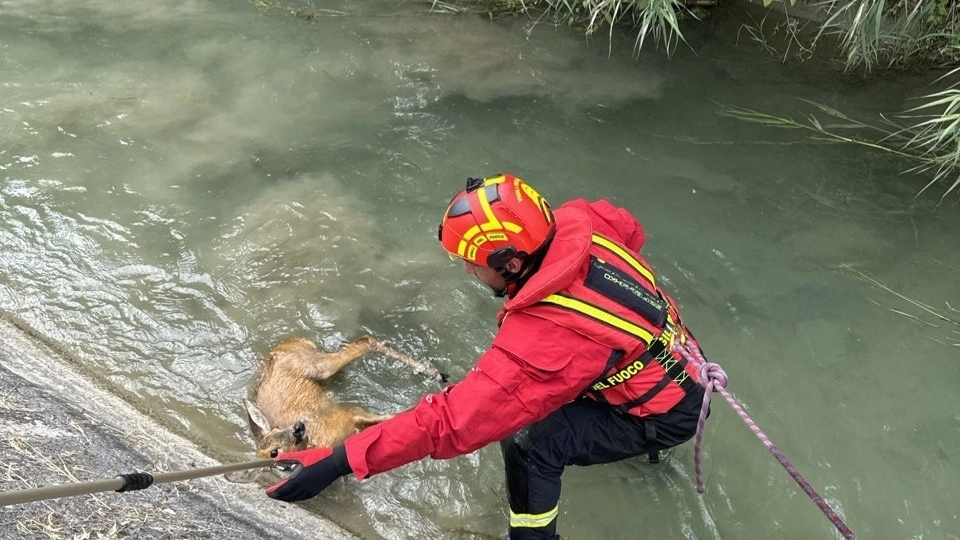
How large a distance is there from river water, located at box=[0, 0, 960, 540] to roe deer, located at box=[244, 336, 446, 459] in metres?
0.21

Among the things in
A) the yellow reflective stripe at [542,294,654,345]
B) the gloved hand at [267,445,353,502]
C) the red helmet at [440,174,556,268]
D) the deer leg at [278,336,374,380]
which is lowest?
the deer leg at [278,336,374,380]

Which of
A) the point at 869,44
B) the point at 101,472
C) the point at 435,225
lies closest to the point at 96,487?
the point at 101,472

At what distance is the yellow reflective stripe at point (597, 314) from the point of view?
2748 millimetres

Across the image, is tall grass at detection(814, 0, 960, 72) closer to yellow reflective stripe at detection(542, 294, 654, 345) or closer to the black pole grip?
yellow reflective stripe at detection(542, 294, 654, 345)

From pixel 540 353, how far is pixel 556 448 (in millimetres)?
880

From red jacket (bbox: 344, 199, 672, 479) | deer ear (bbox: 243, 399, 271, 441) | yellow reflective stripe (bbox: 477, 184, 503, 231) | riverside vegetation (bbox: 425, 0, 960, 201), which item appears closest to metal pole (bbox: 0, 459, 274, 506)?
red jacket (bbox: 344, 199, 672, 479)

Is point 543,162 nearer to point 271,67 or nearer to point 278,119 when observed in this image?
point 278,119

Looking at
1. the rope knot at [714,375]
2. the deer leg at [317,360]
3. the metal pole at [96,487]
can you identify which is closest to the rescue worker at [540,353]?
the rope knot at [714,375]

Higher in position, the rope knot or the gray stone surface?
the rope knot

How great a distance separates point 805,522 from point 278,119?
5.88 m

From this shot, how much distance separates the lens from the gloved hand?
2.83 meters

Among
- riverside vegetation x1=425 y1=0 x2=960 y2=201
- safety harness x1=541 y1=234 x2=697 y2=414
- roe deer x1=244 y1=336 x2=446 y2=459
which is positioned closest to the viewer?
safety harness x1=541 y1=234 x2=697 y2=414

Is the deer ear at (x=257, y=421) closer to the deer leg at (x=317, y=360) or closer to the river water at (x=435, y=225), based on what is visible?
the river water at (x=435, y=225)

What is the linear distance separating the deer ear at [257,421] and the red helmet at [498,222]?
1862 mm
